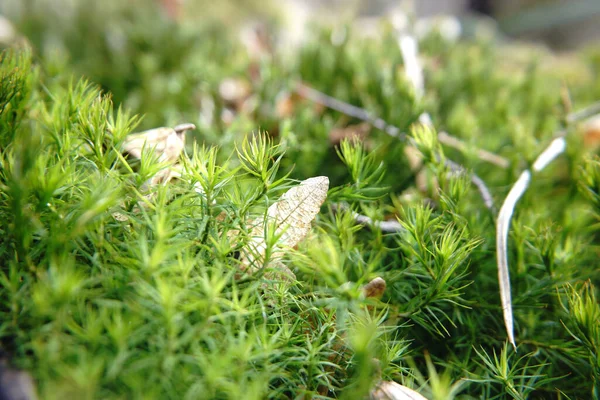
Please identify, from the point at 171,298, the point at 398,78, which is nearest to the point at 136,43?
the point at 398,78

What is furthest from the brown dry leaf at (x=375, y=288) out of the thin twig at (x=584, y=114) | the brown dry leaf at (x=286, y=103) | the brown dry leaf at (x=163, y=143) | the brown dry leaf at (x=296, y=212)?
the thin twig at (x=584, y=114)

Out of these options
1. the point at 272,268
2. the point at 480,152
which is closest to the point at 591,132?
the point at 480,152

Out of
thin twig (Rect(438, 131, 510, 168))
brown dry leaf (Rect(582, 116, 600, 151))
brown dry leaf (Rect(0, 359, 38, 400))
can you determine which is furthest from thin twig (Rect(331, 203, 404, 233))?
brown dry leaf (Rect(582, 116, 600, 151))

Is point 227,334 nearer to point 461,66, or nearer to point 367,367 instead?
point 367,367

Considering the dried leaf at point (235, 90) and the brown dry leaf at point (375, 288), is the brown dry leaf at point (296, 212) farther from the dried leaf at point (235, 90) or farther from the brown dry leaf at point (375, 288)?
the dried leaf at point (235, 90)

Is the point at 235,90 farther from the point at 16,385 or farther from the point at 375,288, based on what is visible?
the point at 16,385

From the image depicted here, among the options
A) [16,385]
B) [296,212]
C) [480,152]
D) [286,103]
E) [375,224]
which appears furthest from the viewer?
[286,103]
